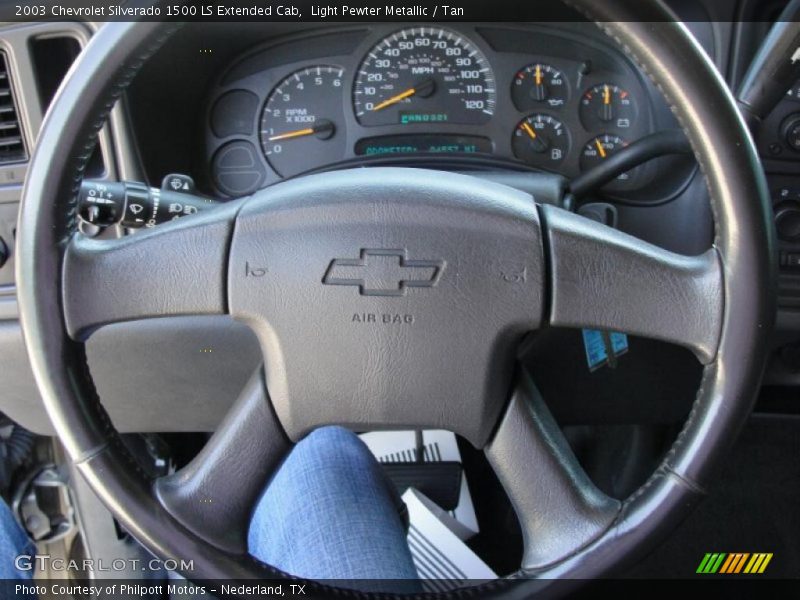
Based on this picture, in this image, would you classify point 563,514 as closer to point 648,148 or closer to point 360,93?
point 648,148

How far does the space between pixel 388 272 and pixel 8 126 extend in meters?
0.79

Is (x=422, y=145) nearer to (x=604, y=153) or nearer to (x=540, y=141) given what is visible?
(x=540, y=141)

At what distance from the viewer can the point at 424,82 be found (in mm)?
1404

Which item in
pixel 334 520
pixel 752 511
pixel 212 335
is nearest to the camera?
pixel 334 520

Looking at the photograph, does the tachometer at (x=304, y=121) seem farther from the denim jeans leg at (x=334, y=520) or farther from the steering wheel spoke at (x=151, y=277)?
the steering wheel spoke at (x=151, y=277)

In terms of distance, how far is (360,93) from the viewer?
143 centimetres

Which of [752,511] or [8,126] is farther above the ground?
[8,126]

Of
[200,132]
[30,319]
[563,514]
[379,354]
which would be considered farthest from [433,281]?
[200,132]

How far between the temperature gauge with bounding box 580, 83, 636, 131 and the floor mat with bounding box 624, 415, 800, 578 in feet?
2.25

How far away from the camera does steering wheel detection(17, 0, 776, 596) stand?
2.65 ft

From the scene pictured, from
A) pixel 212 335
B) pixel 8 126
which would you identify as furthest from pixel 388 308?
pixel 8 126

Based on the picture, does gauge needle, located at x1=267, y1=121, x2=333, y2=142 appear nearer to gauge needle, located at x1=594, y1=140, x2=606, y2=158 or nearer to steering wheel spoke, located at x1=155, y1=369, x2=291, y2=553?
gauge needle, located at x1=594, y1=140, x2=606, y2=158

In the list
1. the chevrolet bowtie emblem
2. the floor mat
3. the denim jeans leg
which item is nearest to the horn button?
the chevrolet bowtie emblem

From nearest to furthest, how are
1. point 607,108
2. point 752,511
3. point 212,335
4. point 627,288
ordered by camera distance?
1. point 627,288
2. point 212,335
3. point 607,108
4. point 752,511
